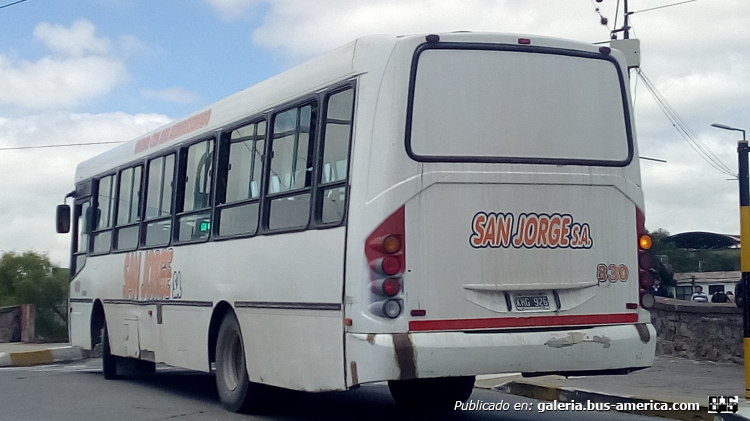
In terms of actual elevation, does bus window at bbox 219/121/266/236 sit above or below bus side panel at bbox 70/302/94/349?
above

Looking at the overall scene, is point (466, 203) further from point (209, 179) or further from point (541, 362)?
point (209, 179)

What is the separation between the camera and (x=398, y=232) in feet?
24.1

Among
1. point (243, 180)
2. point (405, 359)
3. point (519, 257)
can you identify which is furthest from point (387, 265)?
point (243, 180)

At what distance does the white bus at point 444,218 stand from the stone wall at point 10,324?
819 inches

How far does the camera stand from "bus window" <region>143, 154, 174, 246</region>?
11.5 metres

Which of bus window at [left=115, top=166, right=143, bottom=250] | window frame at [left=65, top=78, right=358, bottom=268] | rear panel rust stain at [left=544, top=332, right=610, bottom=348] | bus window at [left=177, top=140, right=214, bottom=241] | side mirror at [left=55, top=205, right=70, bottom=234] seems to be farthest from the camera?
side mirror at [left=55, top=205, right=70, bottom=234]

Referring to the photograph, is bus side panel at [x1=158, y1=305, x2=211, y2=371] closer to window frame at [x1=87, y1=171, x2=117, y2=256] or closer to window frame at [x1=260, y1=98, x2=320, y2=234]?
window frame at [x1=260, y1=98, x2=320, y2=234]

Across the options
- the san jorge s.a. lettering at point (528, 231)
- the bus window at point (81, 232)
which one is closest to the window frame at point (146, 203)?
the bus window at point (81, 232)

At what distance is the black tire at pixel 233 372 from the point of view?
9281 millimetres

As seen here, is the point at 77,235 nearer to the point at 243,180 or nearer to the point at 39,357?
the point at 39,357

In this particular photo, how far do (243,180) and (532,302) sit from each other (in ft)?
10.6

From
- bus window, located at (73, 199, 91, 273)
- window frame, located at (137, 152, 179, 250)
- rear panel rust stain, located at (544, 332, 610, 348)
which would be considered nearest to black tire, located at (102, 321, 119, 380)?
bus window, located at (73, 199, 91, 273)

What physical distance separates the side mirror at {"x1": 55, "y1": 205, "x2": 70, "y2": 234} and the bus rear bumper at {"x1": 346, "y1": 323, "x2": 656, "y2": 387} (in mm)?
9350

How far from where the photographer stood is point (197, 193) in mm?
10602
